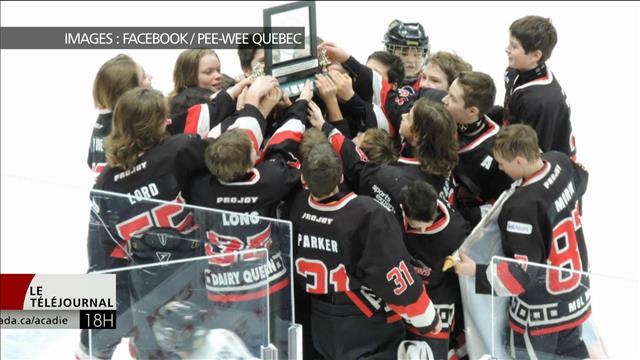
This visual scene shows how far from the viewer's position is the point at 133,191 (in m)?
3.52

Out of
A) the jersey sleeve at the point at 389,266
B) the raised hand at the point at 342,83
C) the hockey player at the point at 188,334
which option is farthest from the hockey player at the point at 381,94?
the hockey player at the point at 188,334

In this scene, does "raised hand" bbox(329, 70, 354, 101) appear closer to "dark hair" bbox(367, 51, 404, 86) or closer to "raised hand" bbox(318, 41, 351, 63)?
"raised hand" bbox(318, 41, 351, 63)

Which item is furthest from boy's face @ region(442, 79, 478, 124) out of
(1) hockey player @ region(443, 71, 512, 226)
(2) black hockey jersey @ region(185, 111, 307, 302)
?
(2) black hockey jersey @ region(185, 111, 307, 302)

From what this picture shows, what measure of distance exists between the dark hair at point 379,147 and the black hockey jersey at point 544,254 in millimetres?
495

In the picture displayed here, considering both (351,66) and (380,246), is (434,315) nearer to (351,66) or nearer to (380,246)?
(380,246)

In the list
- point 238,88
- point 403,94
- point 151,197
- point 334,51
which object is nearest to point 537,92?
point 403,94

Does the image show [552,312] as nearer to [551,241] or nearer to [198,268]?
[551,241]

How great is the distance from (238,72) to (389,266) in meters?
3.77

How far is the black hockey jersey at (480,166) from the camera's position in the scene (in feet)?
12.2

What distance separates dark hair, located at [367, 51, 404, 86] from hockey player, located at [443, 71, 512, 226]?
505 millimetres

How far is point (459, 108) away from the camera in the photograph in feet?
12.1

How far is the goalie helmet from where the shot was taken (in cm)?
466

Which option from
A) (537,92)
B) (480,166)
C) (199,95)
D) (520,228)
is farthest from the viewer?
(199,95)

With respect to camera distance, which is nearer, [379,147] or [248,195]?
[248,195]
